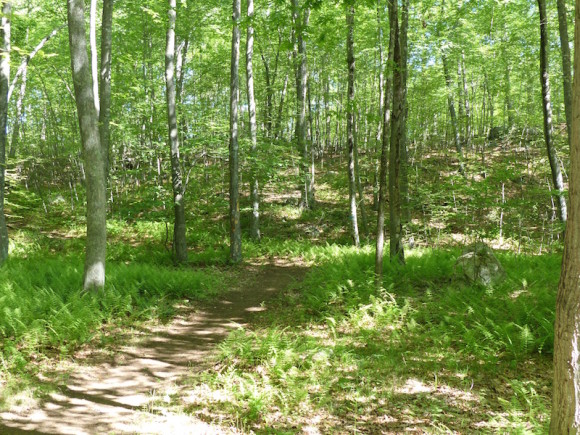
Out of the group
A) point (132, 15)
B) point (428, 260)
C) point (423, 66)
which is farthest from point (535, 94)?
point (132, 15)

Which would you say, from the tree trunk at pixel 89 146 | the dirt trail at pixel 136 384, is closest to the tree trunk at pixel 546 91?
the dirt trail at pixel 136 384

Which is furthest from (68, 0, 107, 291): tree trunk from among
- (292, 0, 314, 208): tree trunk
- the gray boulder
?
(292, 0, 314, 208): tree trunk

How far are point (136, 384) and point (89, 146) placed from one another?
4.51 meters

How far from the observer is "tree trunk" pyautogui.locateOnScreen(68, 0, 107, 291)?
661 cm

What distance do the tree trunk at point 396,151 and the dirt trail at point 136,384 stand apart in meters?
3.86

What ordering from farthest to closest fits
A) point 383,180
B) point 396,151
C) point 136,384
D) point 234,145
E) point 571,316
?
1. point 234,145
2. point 396,151
3. point 383,180
4. point 136,384
5. point 571,316

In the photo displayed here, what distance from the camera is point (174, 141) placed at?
1088 centimetres

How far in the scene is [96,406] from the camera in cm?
422

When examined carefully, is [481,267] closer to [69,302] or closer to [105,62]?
[69,302]

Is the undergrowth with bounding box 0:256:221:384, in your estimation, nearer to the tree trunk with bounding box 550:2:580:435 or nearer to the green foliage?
the green foliage

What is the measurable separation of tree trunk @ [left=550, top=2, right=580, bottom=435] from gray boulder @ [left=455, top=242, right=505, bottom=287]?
17.7ft

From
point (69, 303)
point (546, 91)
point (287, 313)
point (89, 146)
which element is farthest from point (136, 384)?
point (546, 91)

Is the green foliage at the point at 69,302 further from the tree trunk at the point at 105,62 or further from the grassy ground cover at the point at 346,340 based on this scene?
the tree trunk at the point at 105,62

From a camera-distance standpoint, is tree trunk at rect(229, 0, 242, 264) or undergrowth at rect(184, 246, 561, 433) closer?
undergrowth at rect(184, 246, 561, 433)
